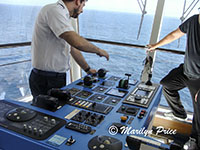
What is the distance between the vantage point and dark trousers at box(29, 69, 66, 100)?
1979 millimetres

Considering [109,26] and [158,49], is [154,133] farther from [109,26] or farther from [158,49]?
[109,26]

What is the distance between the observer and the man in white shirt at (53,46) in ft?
5.63

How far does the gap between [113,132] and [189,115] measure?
218 centimetres

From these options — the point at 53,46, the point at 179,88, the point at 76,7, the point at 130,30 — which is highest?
the point at 76,7

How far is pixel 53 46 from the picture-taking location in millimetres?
1910

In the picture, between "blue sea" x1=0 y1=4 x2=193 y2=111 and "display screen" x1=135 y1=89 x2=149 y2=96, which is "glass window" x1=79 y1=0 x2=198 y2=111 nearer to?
"blue sea" x1=0 y1=4 x2=193 y2=111

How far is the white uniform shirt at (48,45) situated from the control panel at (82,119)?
0.97 feet

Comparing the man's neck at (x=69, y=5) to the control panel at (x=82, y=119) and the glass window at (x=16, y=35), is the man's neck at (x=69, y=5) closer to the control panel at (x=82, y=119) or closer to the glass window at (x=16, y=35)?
the control panel at (x=82, y=119)

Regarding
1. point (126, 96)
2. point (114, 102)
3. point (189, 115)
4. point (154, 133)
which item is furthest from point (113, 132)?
point (189, 115)

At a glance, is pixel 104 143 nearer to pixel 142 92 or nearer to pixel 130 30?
pixel 142 92

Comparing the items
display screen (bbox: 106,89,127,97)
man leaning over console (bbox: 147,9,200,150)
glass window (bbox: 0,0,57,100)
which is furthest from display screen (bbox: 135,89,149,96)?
glass window (bbox: 0,0,57,100)

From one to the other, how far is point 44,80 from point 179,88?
5.38 ft

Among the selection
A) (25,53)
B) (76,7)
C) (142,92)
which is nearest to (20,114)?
(142,92)

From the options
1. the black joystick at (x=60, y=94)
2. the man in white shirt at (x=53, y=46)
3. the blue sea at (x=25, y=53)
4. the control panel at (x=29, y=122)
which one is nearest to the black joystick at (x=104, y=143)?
the control panel at (x=29, y=122)
